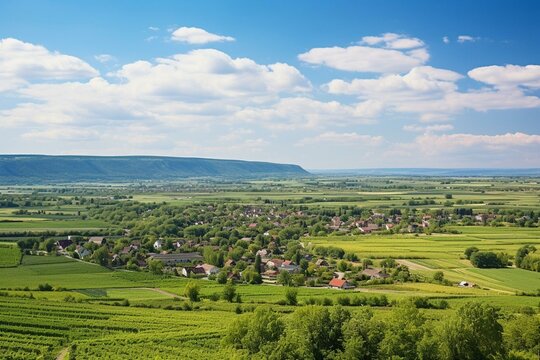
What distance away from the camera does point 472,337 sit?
111 ft

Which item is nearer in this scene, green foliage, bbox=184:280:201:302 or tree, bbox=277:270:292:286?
green foliage, bbox=184:280:201:302

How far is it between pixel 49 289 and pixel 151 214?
2836 inches

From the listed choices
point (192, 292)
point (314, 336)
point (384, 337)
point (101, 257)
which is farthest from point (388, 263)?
point (101, 257)

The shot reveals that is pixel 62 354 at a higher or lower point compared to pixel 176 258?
higher

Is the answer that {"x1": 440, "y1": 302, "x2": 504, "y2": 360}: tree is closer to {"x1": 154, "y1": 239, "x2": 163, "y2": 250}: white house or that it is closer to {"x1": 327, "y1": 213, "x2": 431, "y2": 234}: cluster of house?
{"x1": 154, "y1": 239, "x2": 163, "y2": 250}: white house

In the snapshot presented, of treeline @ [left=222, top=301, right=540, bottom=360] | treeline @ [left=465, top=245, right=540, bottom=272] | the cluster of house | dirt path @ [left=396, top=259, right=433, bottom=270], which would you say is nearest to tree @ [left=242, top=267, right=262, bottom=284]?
dirt path @ [left=396, top=259, right=433, bottom=270]

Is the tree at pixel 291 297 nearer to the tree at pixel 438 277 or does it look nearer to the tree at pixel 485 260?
the tree at pixel 438 277

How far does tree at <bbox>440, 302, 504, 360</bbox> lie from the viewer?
33625 millimetres

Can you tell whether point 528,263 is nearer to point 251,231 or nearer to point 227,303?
point 227,303

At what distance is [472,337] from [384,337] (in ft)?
18.3

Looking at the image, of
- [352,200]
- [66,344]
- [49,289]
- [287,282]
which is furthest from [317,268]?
[352,200]

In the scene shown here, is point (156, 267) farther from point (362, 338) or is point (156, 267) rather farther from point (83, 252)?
point (362, 338)

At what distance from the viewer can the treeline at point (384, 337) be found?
107 ft

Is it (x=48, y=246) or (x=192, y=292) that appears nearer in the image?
(x=192, y=292)
